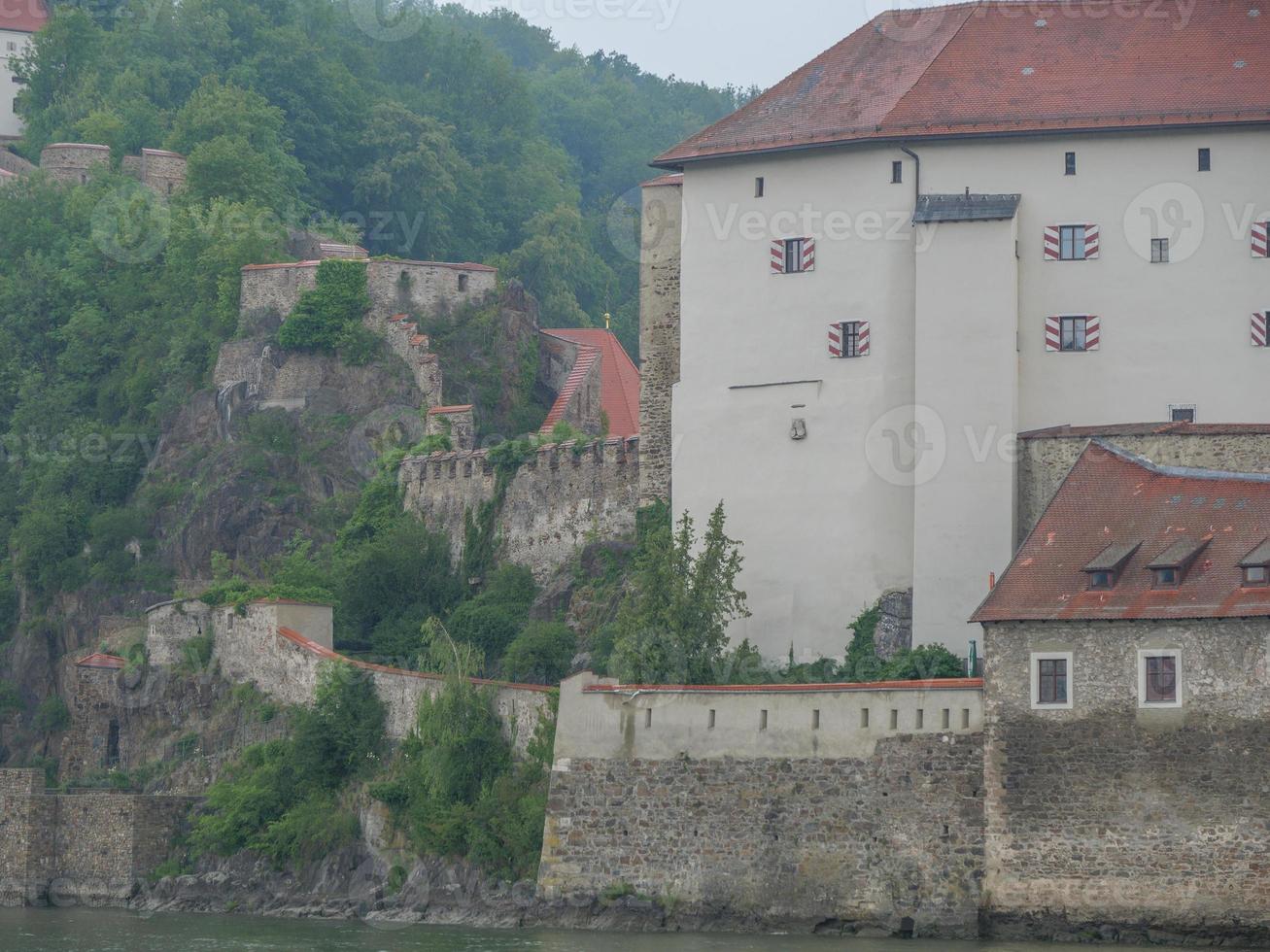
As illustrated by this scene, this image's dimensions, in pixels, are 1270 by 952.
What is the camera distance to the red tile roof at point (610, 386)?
7969cm

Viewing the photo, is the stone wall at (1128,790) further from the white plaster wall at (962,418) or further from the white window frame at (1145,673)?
the white plaster wall at (962,418)

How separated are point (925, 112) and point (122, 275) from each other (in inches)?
1299

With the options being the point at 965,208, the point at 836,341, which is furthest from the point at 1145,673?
the point at 836,341

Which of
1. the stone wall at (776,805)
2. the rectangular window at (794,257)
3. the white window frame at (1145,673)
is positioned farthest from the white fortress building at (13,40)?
the white window frame at (1145,673)

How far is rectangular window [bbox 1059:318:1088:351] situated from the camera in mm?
61781

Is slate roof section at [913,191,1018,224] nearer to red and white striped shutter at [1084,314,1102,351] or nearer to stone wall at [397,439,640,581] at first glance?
red and white striped shutter at [1084,314,1102,351]

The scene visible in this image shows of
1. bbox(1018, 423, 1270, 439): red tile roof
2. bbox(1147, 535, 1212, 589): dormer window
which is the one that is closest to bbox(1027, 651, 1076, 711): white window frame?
bbox(1147, 535, 1212, 589): dormer window

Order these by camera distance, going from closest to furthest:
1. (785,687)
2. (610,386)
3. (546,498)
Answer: (785,687), (546,498), (610,386)

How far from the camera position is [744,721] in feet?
183

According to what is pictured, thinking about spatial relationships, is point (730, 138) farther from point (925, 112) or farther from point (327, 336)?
point (327, 336)

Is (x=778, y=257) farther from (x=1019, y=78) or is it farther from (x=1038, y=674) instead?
(x=1038, y=674)

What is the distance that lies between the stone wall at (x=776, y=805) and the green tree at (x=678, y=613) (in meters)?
1.49

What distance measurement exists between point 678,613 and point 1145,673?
33.5ft

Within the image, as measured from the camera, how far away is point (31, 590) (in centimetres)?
8000
